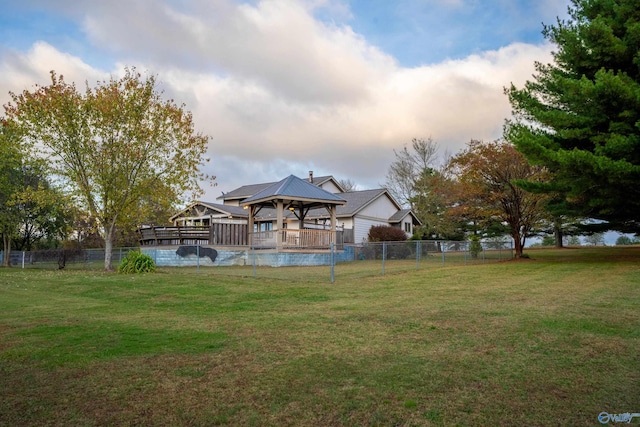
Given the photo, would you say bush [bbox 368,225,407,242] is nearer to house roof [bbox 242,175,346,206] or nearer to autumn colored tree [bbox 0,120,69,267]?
house roof [bbox 242,175,346,206]

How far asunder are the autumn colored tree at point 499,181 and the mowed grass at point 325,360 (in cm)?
1220

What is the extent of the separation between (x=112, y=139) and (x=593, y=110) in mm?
20196

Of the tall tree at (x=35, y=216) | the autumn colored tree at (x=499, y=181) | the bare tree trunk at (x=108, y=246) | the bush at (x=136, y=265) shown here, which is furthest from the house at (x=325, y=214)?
the bush at (x=136, y=265)

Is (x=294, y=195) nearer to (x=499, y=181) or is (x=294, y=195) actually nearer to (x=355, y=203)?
(x=499, y=181)

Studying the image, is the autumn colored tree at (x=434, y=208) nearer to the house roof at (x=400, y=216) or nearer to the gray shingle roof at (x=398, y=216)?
the house roof at (x=400, y=216)

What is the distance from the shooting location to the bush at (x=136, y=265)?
17098mm

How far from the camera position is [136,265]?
1717cm

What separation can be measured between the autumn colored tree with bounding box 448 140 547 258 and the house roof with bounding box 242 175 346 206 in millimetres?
6969

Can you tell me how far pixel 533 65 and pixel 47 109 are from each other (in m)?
22.4

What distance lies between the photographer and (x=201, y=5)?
50.3 ft

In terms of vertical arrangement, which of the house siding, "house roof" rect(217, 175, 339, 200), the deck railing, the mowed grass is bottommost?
the mowed grass

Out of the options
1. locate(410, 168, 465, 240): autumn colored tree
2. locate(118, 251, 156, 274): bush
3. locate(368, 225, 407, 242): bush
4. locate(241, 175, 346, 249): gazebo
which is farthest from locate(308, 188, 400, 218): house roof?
locate(118, 251, 156, 274): bush
